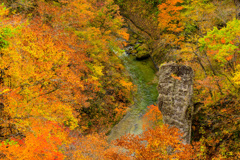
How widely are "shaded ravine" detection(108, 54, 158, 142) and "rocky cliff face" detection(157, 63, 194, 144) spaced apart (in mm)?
6811

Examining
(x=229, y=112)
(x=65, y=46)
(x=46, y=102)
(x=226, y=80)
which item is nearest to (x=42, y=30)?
(x=65, y=46)

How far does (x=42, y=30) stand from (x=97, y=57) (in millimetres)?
6798

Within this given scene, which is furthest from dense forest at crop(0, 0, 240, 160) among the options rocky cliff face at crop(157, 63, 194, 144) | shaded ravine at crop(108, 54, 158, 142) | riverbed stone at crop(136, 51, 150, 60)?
riverbed stone at crop(136, 51, 150, 60)

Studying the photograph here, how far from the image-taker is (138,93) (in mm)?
25297

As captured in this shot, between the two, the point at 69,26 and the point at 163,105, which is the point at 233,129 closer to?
the point at 163,105

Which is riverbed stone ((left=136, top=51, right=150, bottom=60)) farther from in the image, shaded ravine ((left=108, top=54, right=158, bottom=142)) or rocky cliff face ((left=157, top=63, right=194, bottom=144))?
rocky cliff face ((left=157, top=63, right=194, bottom=144))

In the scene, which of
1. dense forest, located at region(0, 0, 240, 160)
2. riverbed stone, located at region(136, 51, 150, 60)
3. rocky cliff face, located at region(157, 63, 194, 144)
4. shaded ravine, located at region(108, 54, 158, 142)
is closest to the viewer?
dense forest, located at region(0, 0, 240, 160)

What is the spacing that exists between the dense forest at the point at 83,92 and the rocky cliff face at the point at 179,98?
991 millimetres

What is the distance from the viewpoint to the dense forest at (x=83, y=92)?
8797mm

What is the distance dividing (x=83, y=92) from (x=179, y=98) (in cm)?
1118

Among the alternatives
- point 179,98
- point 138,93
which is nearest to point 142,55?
point 138,93

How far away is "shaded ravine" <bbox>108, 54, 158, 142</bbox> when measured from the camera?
761 inches

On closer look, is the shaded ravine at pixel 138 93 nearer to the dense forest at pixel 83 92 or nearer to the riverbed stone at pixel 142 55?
the riverbed stone at pixel 142 55

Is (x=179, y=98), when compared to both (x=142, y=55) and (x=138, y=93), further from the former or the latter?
(x=142, y=55)
